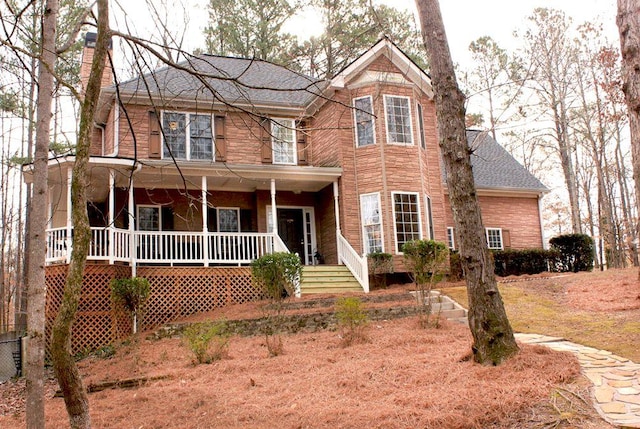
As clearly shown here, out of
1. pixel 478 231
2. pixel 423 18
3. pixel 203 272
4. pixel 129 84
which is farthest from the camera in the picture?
pixel 129 84

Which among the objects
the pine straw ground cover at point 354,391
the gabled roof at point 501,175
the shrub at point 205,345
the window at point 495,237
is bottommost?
the pine straw ground cover at point 354,391

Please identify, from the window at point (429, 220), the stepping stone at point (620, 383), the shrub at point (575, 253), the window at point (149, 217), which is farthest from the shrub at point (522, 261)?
the stepping stone at point (620, 383)

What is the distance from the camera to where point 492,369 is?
17.9 feet

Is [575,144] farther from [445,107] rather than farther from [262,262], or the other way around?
[445,107]

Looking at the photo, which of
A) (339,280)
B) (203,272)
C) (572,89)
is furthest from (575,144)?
(203,272)

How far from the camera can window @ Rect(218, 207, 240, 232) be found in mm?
16203

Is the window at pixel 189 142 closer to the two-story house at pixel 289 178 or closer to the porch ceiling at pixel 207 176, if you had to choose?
the two-story house at pixel 289 178

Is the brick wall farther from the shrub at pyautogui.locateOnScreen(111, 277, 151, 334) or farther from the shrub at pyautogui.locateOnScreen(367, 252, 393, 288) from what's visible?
the shrub at pyautogui.locateOnScreen(111, 277, 151, 334)

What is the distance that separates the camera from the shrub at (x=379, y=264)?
1447 cm

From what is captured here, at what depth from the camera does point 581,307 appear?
10.8 meters

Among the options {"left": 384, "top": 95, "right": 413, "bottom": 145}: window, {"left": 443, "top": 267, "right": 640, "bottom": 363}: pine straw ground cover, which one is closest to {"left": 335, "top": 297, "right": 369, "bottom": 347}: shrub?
{"left": 443, "top": 267, "right": 640, "bottom": 363}: pine straw ground cover

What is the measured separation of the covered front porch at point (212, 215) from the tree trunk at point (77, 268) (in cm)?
862

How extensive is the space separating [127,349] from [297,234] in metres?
7.30

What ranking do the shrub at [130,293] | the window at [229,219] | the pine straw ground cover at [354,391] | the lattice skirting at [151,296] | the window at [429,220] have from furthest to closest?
the window at [229,219], the window at [429,220], the lattice skirting at [151,296], the shrub at [130,293], the pine straw ground cover at [354,391]
